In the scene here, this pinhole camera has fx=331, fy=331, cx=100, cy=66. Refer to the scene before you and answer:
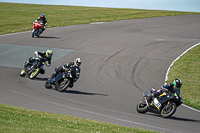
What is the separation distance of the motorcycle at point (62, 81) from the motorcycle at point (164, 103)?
3.64m

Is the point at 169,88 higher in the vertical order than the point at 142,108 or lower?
higher

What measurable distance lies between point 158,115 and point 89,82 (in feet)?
17.7

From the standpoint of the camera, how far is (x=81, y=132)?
8711 mm

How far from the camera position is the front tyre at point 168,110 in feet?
41.2

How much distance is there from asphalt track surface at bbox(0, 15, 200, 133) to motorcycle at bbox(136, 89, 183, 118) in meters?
0.27

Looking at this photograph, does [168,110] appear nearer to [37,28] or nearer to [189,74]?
[189,74]

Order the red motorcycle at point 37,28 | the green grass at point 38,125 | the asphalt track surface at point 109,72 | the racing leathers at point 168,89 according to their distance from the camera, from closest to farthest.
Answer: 1. the green grass at point 38,125
2. the asphalt track surface at point 109,72
3. the racing leathers at point 168,89
4. the red motorcycle at point 37,28

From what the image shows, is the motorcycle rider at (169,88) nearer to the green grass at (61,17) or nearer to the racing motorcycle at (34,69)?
the racing motorcycle at (34,69)

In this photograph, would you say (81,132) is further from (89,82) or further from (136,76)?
(136,76)

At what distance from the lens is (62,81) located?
1565cm

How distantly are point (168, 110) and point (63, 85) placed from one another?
519 cm

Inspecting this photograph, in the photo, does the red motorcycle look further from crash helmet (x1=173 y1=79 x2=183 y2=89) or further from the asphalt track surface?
crash helmet (x1=173 y1=79 x2=183 y2=89)

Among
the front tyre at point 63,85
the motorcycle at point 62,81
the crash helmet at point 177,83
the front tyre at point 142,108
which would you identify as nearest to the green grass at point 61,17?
the motorcycle at point 62,81

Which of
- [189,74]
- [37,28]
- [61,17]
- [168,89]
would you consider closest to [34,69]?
[168,89]
